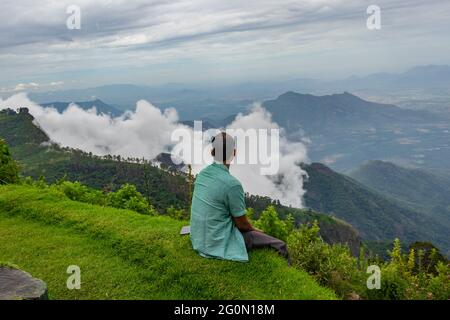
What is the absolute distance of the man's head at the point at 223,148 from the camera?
7.83m

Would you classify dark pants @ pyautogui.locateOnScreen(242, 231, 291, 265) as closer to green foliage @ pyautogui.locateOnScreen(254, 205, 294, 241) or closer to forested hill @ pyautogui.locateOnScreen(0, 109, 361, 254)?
green foliage @ pyautogui.locateOnScreen(254, 205, 294, 241)

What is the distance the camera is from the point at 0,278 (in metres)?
7.33

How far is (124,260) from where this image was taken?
9680mm

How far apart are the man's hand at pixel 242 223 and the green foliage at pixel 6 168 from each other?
12085 millimetres

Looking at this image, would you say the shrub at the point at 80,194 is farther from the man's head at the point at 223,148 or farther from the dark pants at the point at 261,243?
the man's head at the point at 223,148

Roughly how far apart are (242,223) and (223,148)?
58.1 inches

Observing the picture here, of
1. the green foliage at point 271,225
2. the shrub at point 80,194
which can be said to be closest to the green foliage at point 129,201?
the shrub at point 80,194

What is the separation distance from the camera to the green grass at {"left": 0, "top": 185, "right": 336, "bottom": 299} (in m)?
7.91

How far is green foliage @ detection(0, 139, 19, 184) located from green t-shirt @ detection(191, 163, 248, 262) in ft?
36.7

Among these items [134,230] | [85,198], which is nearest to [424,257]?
[134,230]

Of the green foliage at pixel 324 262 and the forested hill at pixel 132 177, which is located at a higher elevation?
the green foliage at pixel 324 262

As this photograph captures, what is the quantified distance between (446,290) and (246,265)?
3.66 m

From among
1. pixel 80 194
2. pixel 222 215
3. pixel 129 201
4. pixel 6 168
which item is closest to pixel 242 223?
pixel 222 215
